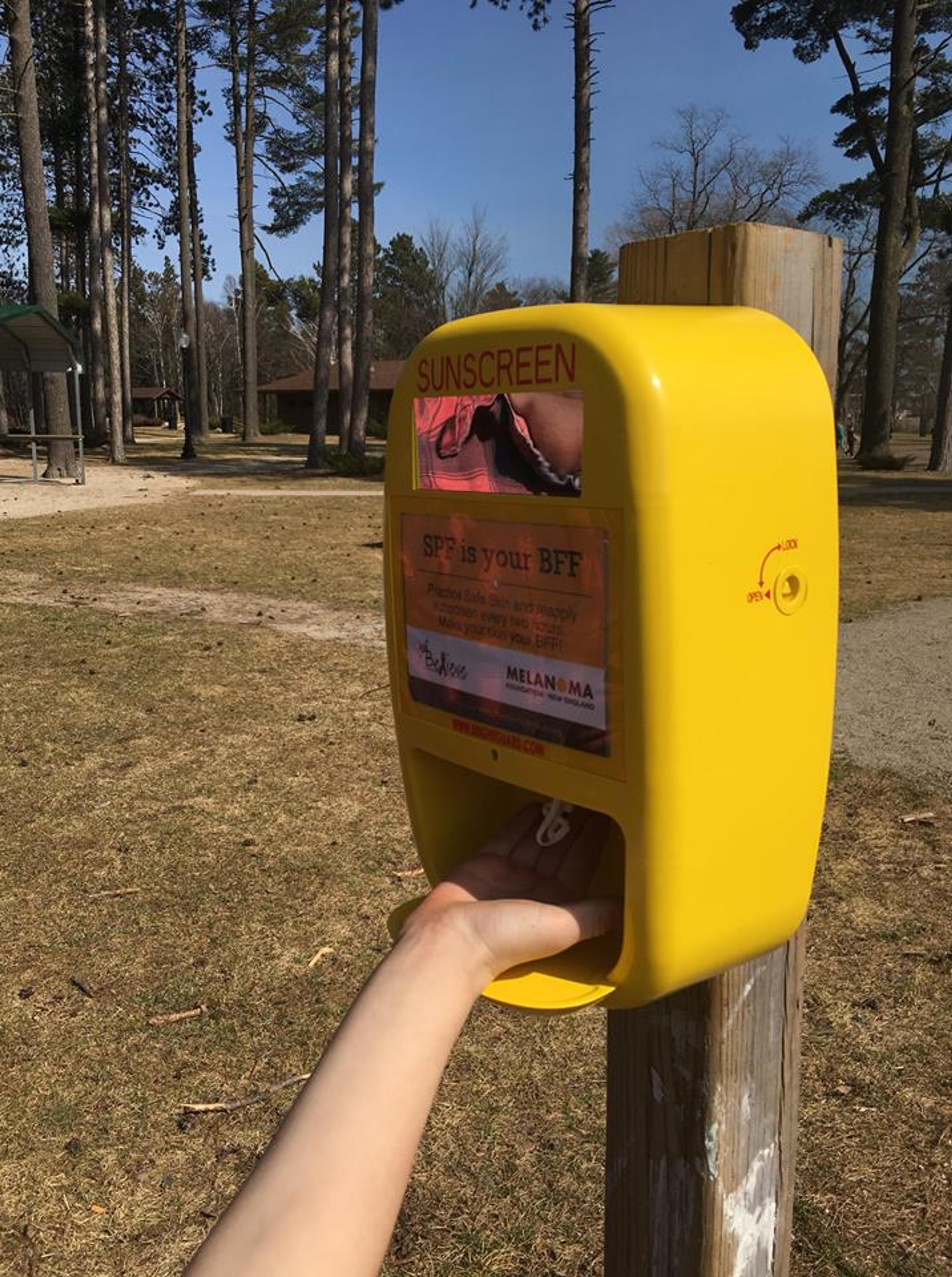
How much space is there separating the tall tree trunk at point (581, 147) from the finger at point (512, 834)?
52.3 feet

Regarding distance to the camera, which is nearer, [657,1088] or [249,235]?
[657,1088]

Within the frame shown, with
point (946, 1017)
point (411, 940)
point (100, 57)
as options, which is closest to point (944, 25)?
point (100, 57)

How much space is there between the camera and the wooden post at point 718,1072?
3.88 feet

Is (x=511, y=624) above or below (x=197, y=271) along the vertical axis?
below

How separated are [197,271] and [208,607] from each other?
22.7m

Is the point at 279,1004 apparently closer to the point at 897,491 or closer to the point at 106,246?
the point at 897,491

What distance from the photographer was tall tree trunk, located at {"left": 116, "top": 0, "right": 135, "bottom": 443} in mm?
24812

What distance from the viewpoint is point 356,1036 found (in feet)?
3.02

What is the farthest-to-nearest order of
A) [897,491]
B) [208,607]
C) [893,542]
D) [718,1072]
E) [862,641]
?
[897,491] < [893,542] < [208,607] < [862,641] < [718,1072]

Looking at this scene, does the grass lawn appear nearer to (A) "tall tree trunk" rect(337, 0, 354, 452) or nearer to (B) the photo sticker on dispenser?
(B) the photo sticker on dispenser

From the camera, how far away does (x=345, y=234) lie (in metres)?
19.9

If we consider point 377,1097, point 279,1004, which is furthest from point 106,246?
point 377,1097

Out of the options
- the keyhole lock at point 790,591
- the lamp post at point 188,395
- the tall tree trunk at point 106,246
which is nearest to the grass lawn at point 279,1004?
the keyhole lock at point 790,591

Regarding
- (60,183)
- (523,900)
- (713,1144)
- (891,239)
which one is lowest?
(713,1144)
